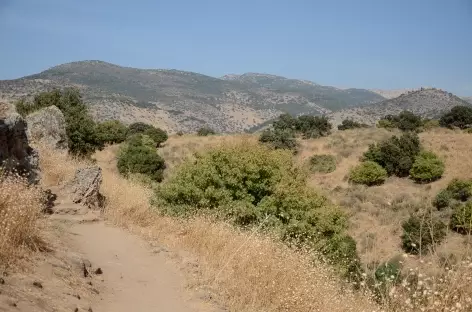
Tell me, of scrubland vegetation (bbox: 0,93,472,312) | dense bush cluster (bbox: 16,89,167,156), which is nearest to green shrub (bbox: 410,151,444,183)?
scrubland vegetation (bbox: 0,93,472,312)

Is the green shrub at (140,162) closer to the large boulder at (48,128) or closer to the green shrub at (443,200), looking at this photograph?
the large boulder at (48,128)

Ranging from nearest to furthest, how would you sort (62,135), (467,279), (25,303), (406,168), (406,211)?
1. (25,303)
2. (467,279)
3. (62,135)
4. (406,211)
5. (406,168)

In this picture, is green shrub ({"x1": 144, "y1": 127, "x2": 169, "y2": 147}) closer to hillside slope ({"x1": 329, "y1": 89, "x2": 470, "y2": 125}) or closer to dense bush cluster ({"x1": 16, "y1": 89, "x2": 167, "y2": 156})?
dense bush cluster ({"x1": 16, "y1": 89, "x2": 167, "y2": 156})

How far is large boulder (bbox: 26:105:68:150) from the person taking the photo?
14.3m

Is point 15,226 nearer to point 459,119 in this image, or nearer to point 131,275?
point 131,275

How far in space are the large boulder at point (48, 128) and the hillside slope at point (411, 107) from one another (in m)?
60.1

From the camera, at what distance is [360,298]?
16.5 feet

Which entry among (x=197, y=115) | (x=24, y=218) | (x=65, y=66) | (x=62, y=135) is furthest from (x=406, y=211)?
(x=65, y=66)

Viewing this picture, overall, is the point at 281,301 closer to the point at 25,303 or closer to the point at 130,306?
the point at 130,306

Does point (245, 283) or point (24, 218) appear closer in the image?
point (24, 218)

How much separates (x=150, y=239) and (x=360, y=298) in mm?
3939

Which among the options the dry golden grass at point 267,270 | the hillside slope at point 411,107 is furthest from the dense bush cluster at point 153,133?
the hillside slope at point 411,107

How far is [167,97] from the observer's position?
111 m

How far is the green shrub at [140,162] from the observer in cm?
2614
